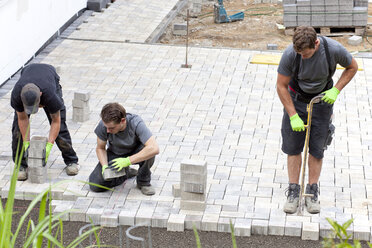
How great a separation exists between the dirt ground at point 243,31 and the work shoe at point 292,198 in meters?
7.51

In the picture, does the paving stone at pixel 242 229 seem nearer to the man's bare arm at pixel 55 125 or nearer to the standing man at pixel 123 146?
the standing man at pixel 123 146

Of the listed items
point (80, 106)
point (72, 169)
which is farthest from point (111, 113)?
point (80, 106)

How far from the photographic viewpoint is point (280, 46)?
14484mm

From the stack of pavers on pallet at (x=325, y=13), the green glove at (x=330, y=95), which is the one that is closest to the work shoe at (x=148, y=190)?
Result: the green glove at (x=330, y=95)

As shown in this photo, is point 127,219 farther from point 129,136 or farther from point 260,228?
point 260,228

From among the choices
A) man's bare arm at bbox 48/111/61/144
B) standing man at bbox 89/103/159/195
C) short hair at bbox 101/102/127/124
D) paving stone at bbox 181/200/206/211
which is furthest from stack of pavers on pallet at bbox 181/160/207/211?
man's bare arm at bbox 48/111/61/144

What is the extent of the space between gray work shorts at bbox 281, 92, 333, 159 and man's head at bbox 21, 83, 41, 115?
2.50 metres

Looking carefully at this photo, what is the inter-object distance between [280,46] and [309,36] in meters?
8.40

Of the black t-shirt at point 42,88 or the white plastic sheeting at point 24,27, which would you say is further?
the white plastic sheeting at point 24,27

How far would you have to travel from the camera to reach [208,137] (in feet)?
29.5

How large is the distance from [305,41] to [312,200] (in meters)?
1.73

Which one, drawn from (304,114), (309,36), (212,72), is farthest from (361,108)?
(309,36)

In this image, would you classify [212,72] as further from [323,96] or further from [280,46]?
[323,96]

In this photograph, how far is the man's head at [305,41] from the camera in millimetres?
6176
